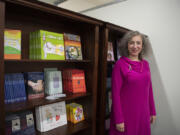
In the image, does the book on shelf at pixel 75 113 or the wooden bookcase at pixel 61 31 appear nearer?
the wooden bookcase at pixel 61 31

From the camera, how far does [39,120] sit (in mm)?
1261

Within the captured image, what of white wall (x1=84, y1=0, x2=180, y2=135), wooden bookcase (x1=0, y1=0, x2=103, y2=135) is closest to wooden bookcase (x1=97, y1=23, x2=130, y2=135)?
wooden bookcase (x1=0, y1=0, x2=103, y2=135)

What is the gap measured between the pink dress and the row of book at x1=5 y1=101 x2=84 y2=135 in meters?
0.44

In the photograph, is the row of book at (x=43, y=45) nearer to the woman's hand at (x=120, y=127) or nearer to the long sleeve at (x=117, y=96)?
the long sleeve at (x=117, y=96)

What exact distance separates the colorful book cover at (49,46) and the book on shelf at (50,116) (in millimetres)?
491

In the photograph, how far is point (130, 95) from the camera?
54.9 inches

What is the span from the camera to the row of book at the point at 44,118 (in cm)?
111

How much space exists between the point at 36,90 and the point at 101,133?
0.89 meters

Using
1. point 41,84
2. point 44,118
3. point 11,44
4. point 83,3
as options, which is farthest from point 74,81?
point 83,3

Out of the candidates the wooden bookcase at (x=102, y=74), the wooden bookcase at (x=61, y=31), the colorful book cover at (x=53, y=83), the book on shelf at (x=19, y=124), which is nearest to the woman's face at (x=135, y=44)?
the wooden bookcase at (x=102, y=74)

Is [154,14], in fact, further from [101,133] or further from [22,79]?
[22,79]

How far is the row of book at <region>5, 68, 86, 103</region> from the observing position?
42.7 inches

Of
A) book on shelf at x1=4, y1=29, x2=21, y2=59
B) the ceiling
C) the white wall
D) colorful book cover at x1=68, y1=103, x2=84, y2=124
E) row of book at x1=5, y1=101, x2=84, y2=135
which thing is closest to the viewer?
book on shelf at x1=4, y1=29, x2=21, y2=59

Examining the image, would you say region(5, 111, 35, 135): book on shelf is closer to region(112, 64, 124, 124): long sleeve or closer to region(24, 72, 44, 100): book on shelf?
region(24, 72, 44, 100): book on shelf
